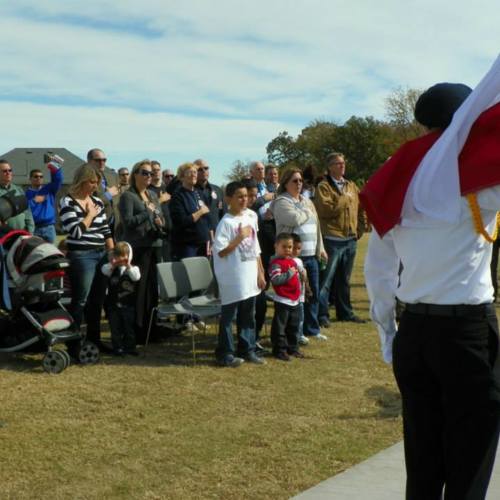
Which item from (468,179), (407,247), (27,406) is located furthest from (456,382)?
(27,406)

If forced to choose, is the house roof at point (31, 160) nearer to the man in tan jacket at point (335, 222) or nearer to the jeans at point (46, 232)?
the jeans at point (46, 232)

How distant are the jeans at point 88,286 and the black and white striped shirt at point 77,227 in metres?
0.07

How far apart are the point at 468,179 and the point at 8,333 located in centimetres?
569

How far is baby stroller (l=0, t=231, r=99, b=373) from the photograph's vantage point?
7297mm

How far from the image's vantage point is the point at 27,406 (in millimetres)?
6258

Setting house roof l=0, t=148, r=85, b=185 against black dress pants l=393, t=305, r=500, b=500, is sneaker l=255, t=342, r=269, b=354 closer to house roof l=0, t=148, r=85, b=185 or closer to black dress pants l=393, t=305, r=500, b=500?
black dress pants l=393, t=305, r=500, b=500

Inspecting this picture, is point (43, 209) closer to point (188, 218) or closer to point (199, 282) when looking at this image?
point (188, 218)

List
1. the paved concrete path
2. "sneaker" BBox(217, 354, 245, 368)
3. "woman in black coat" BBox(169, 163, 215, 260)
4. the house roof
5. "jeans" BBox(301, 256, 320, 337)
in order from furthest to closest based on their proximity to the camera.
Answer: the house roof → "woman in black coat" BBox(169, 163, 215, 260) → "jeans" BBox(301, 256, 320, 337) → "sneaker" BBox(217, 354, 245, 368) → the paved concrete path

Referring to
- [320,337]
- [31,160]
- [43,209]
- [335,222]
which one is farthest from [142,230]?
[31,160]

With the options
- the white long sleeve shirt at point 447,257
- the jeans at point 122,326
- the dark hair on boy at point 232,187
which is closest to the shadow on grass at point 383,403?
the dark hair on boy at point 232,187

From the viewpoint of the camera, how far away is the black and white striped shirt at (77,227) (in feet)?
25.9

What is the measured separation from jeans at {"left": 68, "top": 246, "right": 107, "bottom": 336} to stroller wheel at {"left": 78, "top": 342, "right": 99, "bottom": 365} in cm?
24

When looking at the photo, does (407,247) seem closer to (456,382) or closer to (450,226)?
(450,226)

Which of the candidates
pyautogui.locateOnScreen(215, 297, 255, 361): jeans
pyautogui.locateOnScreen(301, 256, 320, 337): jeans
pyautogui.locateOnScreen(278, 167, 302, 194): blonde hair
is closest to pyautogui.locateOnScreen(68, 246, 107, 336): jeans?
pyautogui.locateOnScreen(215, 297, 255, 361): jeans
